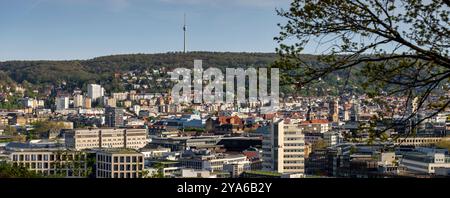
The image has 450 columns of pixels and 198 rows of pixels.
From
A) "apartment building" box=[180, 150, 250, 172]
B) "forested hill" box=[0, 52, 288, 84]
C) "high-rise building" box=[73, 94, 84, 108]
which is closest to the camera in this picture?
"apartment building" box=[180, 150, 250, 172]

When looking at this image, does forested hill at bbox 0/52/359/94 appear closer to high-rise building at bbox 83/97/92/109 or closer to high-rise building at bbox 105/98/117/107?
high-rise building at bbox 83/97/92/109

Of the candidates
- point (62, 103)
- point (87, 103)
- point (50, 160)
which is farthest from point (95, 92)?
point (50, 160)

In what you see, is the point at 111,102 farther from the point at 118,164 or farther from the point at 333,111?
the point at 118,164

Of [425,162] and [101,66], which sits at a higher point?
[101,66]

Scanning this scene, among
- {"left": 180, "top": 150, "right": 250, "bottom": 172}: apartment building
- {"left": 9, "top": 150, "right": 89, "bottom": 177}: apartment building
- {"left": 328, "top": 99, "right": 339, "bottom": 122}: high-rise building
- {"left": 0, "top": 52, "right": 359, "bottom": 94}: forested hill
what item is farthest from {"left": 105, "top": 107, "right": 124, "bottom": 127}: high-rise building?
{"left": 9, "top": 150, "right": 89, "bottom": 177}: apartment building

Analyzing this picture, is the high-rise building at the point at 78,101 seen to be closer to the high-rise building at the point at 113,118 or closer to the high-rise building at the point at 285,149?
the high-rise building at the point at 113,118

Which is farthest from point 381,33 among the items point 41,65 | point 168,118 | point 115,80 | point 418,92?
point 41,65

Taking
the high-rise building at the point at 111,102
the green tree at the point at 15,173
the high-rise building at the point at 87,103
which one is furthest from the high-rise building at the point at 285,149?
the high-rise building at the point at 87,103
